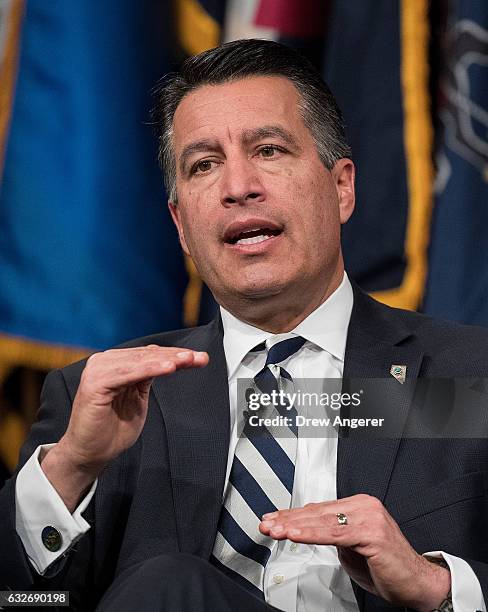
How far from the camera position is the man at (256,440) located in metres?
1.27

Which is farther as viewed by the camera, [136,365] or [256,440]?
[256,440]

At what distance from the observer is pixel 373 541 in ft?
3.93

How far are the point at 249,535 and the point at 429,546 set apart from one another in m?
0.25

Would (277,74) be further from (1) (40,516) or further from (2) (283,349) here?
(1) (40,516)

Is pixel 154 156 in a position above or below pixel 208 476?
above

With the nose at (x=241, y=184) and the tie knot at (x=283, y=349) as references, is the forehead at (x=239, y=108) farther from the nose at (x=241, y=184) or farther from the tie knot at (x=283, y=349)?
the tie knot at (x=283, y=349)

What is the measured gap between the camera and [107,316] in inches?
92.8

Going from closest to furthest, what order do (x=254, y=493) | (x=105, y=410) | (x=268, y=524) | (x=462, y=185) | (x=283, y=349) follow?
(x=268, y=524)
(x=105, y=410)
(x=254, y=493)
(x=283, y=349)
(x=462, y=185)

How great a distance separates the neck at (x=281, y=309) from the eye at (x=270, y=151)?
0.22m

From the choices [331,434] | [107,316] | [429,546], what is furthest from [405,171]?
[429,546]

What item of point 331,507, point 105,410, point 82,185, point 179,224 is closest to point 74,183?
point 82,185

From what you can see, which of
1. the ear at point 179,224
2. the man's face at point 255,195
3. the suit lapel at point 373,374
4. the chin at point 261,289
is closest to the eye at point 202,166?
the man's face at point 255,195

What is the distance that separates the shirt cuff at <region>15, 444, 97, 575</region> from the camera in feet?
4.55

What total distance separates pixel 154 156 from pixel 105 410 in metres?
1.21
